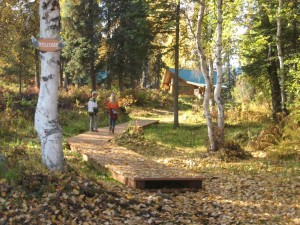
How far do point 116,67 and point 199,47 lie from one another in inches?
762

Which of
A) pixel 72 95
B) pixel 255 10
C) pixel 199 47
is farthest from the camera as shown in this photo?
pixel 72 95

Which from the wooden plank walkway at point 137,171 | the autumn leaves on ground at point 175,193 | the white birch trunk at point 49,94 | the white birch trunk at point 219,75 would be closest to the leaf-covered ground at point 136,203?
the autumn leaves on ground at point 175,193

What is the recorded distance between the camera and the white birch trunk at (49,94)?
260 inches

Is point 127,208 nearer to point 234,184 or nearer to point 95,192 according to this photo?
point 95,192

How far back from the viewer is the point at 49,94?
21.8 ft

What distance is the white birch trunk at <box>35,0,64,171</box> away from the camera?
661 centimetres

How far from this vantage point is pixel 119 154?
10906 millimetres

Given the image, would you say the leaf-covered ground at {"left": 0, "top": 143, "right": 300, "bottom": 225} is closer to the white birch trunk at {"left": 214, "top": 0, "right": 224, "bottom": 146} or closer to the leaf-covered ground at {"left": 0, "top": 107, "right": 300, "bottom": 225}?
the leaf-covered ground at {"left": 0, "top": 107, "right": 300, "bottom": 225}

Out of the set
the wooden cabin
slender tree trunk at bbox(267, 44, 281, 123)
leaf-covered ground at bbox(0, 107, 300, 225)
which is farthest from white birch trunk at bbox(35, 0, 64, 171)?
the wooden cabin

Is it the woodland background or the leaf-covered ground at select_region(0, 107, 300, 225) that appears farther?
the woodland background

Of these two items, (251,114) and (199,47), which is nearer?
(199,47)

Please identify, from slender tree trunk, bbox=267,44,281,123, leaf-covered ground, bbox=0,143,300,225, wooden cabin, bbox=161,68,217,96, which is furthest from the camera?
wooden cabin, bbox=161,68,217,96

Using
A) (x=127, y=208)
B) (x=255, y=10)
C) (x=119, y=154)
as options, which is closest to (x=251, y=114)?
(x=255, y=10)

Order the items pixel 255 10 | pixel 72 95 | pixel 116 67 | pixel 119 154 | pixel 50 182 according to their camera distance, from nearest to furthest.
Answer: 1. pixel 50 182
2. pixel 119 154
3. pixel 255 10
4. pixel 72 95
5. pixel 116 67
